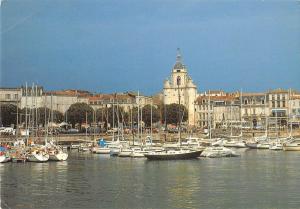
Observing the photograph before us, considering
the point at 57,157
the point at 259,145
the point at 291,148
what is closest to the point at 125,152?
the point at 57,157

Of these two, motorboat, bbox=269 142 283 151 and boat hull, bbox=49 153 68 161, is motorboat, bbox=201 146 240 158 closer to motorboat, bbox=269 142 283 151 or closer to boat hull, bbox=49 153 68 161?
motorboat, bbox=269 142 283 151

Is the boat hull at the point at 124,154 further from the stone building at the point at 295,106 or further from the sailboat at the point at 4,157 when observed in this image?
the stone building at the point at 295,106

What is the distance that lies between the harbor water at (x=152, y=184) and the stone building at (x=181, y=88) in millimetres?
33485

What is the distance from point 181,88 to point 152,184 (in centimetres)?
4218

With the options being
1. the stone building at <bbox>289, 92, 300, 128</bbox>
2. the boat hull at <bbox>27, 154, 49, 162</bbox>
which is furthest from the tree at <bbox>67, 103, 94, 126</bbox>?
the boat hull at <bbox>27, 154, 49, 162</bbox>

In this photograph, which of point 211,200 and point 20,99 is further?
point 20,99

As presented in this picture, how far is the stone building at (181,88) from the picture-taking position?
57.4 meters

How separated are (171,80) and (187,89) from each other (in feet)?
8.04

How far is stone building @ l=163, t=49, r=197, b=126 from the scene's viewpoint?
5741 centimetres

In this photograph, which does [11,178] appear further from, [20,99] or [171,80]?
[171,80]

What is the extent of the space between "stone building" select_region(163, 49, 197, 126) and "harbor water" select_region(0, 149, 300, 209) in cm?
3349

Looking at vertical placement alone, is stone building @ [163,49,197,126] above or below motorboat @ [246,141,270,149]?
above

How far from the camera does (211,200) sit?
43.4 ft

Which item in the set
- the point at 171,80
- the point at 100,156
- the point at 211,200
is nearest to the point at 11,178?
the point at 211,200
